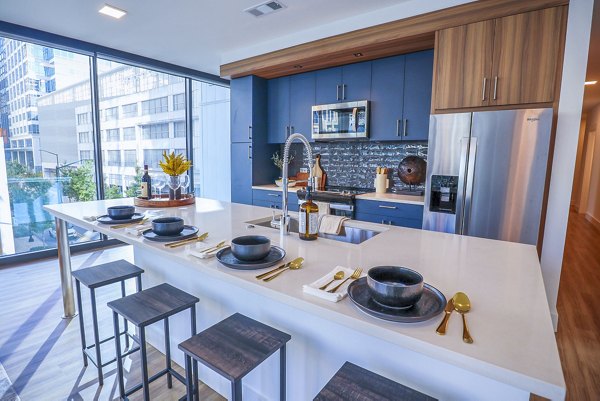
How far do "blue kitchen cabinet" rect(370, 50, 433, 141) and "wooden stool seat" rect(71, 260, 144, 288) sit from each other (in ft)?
8.77

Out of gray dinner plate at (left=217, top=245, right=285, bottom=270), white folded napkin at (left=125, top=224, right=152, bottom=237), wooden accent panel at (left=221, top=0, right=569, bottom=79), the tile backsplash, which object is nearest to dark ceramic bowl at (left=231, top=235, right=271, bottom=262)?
gray dinner plate at (left=217, top=245, right=285, bottom=270)

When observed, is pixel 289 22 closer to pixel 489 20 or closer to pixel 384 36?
pixel 384 36

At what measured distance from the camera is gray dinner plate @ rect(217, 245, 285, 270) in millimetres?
1114

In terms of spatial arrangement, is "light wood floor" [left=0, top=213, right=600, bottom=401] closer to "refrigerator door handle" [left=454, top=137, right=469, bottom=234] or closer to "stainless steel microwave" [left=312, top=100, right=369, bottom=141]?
"refrigerator door handle" [left=454, top=137, right=469, bottom=234]

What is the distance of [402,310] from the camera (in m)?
0.80

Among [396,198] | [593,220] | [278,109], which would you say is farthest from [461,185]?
[593,220]

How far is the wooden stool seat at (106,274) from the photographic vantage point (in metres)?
1.83

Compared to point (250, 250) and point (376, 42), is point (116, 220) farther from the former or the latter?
point (376, 42)

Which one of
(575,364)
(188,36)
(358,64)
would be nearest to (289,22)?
(358,64)

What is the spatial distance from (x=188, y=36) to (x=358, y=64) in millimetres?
1903

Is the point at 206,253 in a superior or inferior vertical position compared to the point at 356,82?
inferior

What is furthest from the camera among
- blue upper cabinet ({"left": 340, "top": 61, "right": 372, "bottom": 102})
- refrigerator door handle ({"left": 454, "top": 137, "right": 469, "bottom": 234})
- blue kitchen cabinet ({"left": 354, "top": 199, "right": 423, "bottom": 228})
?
blue upper cabinet ({"left": 340, "top": 61, "right": 372, "bottom": 102})

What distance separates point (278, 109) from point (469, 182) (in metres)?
2.62

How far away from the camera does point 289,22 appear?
324 cm
